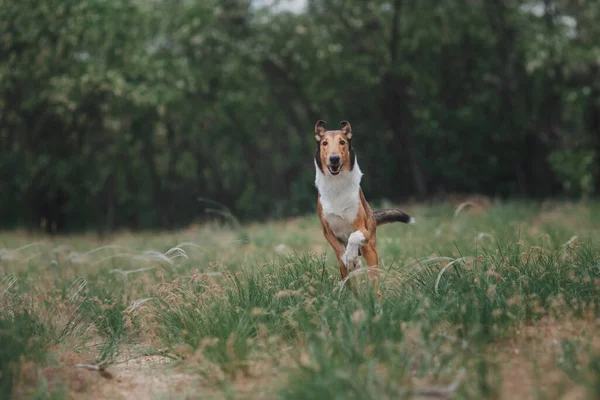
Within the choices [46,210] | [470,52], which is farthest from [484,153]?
[46,210]

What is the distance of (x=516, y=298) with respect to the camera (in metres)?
4.63

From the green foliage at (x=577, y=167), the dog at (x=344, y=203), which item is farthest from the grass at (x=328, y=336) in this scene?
the green foliage at (x=577, y=167)

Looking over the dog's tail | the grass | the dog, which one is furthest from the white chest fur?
the dog's tail

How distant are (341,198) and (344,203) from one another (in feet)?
0.18

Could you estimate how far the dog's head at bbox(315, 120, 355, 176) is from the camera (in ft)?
17.9

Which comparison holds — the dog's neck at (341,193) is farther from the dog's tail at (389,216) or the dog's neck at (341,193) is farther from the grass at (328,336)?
the dog's tail at (389,216)

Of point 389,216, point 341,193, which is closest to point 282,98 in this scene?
point 389,216

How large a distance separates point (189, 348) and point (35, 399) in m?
1.20

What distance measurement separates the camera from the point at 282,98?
24.2 meters

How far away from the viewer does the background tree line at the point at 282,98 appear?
61.9ft

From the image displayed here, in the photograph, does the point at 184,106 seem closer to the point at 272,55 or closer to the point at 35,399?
the point at 272,55

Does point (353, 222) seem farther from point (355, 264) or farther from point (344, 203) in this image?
point (355, 264)

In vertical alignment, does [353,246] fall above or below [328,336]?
above

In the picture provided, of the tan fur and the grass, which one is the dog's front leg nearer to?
the tan fur
